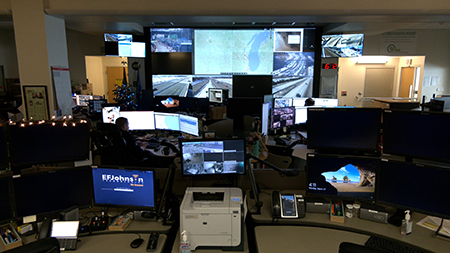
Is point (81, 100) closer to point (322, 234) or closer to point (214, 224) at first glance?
point (214, 224)

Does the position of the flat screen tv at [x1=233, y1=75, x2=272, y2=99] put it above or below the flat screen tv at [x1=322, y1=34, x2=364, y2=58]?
below

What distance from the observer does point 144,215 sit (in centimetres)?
229

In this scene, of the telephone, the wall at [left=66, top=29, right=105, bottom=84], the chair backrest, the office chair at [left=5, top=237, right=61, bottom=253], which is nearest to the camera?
the office chair at [left=5, top=237, right=61, bottom=253]

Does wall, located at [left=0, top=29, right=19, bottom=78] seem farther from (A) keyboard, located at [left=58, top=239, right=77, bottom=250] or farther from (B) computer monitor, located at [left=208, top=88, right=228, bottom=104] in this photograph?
(A) keyboard, located at [left=58, top=239, right=77, bottom=250]

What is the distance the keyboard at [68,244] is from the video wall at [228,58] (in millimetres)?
6455

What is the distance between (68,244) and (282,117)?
155 inches

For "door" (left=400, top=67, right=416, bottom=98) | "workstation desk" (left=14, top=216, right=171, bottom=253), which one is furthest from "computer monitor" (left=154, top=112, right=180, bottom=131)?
"door" (left=400, top=67, right=416, bottom=98)

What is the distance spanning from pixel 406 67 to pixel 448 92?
1.48 m

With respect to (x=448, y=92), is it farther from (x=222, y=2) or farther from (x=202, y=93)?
(x=222, y=2)

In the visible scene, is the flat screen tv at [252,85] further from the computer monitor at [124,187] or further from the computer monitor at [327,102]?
the computer monitor at [124,187]

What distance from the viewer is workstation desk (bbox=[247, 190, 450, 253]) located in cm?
200

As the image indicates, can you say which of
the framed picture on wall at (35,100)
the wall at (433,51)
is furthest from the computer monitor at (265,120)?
the wall at (433,51)

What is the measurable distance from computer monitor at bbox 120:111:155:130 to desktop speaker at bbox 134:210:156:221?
108 inches

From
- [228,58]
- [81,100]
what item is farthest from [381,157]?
[81,100]
